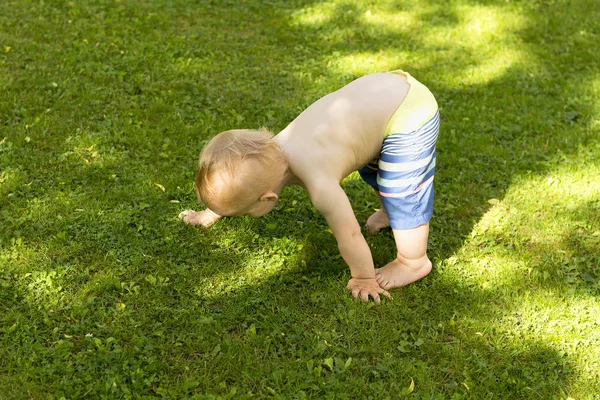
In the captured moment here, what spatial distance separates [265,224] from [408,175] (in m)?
1.01

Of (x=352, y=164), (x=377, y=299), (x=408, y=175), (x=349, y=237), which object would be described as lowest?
(x=377, y=299)

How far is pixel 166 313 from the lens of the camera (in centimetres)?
345

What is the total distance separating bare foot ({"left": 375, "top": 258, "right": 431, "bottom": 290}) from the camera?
12.1ft

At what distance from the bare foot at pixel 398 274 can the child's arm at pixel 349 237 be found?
0.09 meters

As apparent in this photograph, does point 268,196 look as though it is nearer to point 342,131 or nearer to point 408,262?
point 342,131

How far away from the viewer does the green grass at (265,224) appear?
321 centimetres

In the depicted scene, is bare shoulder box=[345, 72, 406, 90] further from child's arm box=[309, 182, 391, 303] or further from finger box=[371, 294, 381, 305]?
finger box=[371, 294, 381, 305]

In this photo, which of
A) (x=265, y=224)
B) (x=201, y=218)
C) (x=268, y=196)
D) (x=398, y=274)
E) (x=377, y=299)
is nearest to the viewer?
(x=268, y=196)

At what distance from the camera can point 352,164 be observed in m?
3.45

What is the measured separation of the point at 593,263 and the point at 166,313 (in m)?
2.38

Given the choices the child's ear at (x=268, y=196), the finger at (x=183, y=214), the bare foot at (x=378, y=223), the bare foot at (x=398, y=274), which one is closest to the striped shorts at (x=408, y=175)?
the bare foot at (x=398, y=274)

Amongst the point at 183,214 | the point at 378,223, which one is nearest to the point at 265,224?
the point at 183,214

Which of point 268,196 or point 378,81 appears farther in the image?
point 378,81

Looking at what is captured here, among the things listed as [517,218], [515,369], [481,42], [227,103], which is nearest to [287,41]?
[227,103]
